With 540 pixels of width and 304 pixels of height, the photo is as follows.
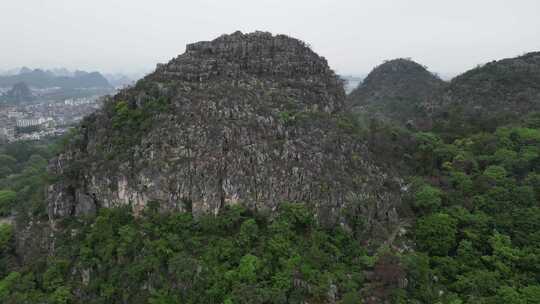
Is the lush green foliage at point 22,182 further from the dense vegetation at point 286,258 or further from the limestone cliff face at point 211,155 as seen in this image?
the limestone cliff face at point 211,155

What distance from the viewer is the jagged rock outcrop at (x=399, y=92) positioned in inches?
3120

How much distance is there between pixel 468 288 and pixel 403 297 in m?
6.13

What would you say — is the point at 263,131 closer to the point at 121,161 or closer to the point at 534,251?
the point at 121,161

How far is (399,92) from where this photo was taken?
330 ft

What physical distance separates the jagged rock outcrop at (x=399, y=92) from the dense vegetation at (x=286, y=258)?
3996 cm

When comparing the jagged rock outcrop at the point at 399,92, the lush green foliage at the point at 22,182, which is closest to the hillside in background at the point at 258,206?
the lush green foliage at the point at 22,182

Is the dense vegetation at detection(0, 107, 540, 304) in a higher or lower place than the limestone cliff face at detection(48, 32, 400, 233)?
lower

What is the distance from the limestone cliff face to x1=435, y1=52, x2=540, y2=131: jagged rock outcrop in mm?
30604

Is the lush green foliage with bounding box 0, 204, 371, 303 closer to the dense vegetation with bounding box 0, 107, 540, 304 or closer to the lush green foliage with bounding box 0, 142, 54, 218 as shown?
the dense vegetation with bounding box 0, 107, 540, 304

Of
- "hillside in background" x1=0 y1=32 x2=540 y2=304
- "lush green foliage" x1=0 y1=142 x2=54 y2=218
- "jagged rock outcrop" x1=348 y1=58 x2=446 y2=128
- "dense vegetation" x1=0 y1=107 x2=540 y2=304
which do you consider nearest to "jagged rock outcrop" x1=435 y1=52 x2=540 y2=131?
"jagged rock outcrop" x1=348 y1=58 x2=446 y2=128

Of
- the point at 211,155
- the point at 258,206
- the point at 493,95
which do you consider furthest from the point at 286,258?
the point at 493,95

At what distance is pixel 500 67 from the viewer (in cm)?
7056

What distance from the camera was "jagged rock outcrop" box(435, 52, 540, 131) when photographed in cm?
5625

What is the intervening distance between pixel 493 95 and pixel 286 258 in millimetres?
61520
